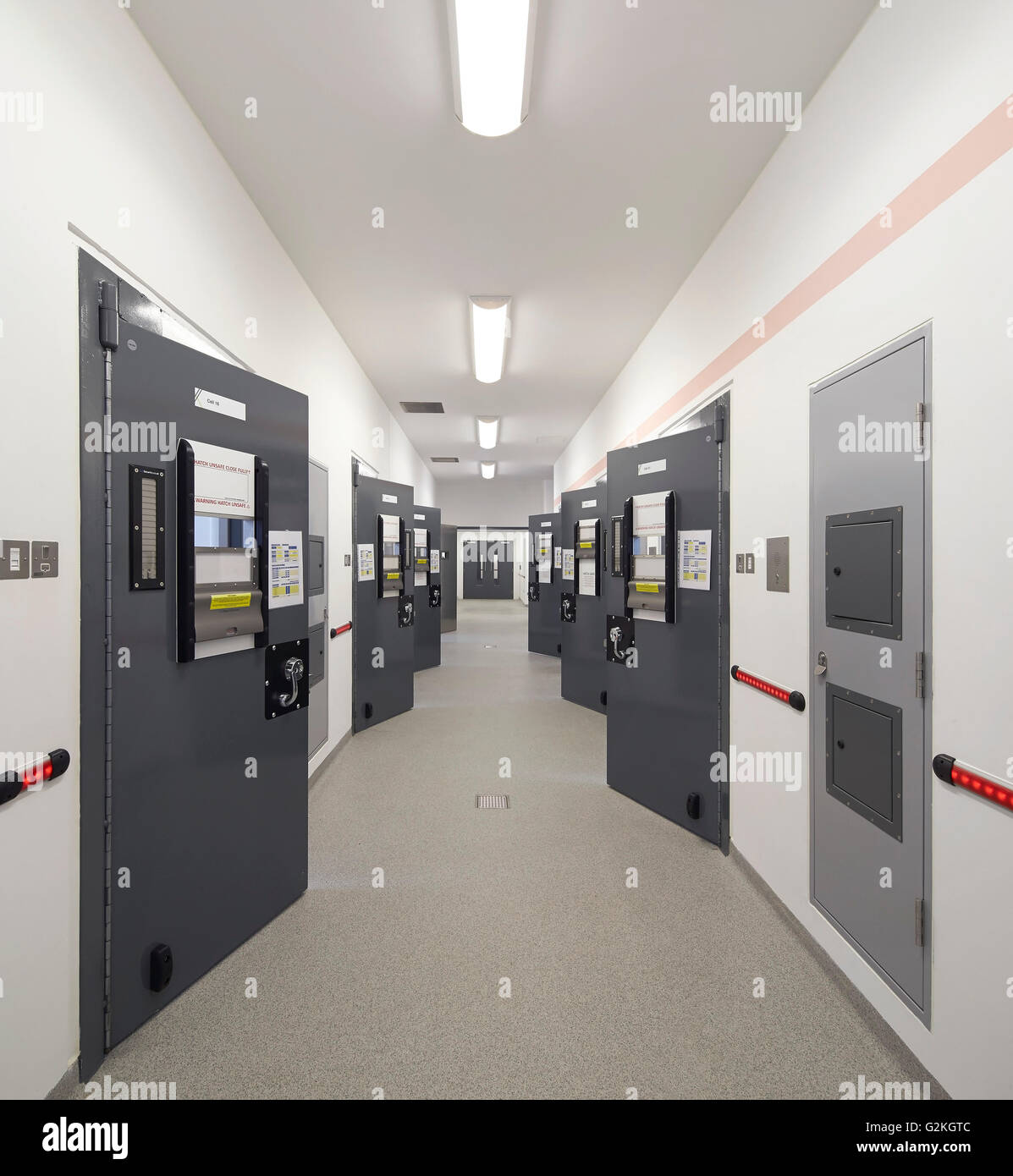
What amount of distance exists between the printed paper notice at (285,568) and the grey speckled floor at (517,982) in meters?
1.32

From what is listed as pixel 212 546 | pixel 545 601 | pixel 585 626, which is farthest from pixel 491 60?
pixel 545 601

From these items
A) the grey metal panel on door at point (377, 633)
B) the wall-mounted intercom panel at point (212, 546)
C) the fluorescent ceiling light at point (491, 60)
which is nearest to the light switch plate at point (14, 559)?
the wall-mounted intercom panel at point (212, 546)

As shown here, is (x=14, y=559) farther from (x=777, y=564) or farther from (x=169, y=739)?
(x=777, y=564)

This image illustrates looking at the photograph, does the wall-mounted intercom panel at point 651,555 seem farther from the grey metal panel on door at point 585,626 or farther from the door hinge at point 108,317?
the door hinge at point 108,317

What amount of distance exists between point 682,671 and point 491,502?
12099 millimetres

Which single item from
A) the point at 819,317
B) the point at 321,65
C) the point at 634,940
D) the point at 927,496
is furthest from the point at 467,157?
the point at 634,940

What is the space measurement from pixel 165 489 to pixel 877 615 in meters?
2.30

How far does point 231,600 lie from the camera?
87.2 inches

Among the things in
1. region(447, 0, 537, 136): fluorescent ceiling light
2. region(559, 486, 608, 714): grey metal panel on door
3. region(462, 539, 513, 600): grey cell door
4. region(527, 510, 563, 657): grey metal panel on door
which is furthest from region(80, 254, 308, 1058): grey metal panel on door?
region(462, 539, 513, 600): grey cell door

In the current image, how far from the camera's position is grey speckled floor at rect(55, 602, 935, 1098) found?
173 centimetres

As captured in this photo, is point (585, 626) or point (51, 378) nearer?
point (51, 378)

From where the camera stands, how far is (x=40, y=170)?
158 centimetres

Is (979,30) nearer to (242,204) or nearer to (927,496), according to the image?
(927,496)

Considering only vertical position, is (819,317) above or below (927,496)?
above
